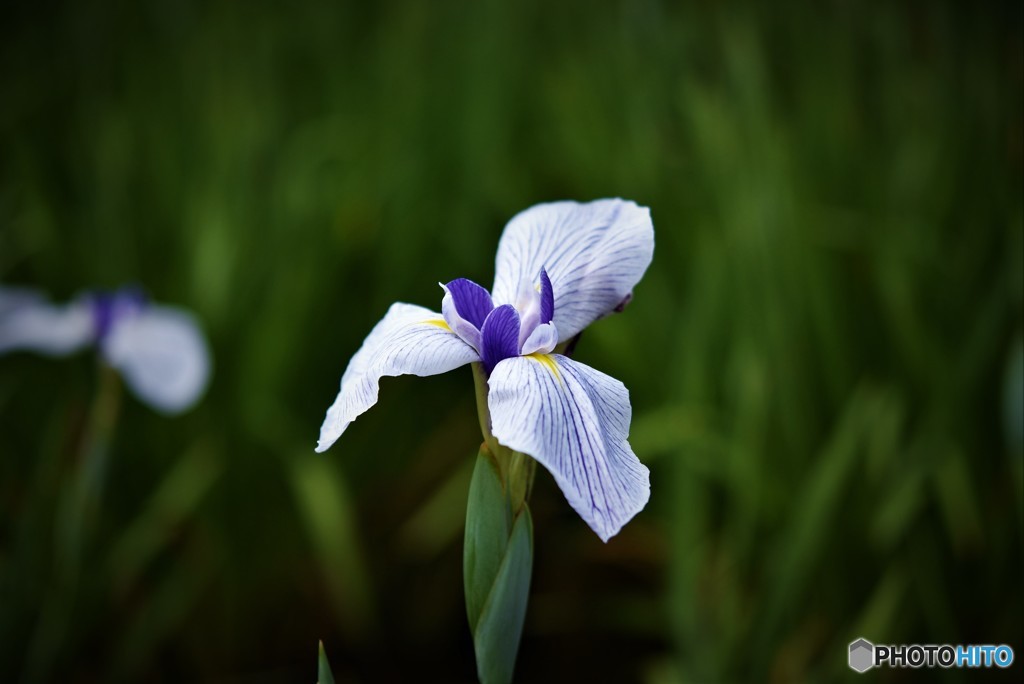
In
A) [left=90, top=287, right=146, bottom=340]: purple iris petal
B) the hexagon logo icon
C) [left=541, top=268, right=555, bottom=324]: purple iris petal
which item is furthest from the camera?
[left=90, top=287, right=146, bottom=340]: purple iris petal

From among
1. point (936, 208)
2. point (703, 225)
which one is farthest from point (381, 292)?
point (936, 208)

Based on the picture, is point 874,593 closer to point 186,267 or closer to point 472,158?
point 472,158

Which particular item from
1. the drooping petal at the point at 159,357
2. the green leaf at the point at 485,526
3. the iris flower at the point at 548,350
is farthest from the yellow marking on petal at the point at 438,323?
the drooping petal at the point at 159,357

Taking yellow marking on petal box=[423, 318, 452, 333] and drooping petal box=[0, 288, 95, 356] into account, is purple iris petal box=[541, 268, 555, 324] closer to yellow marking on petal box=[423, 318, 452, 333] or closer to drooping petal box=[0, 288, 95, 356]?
yellow marking on petal box=[423, 318, 452, 333]

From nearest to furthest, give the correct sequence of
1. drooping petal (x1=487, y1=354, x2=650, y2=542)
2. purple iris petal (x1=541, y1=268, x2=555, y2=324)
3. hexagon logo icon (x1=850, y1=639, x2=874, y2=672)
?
drooping petal (x1=487, y1=354, x2=650, y2=542) < purple iris petal (x1=541, y1=268, x2=555, y2=324) < hexagon logo icon (x1=850, y1=639, x2=874, y2=672)

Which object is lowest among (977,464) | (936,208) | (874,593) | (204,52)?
(874,593)

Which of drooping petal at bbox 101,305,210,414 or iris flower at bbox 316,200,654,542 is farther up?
iris flower at bbox 316,200,654,542

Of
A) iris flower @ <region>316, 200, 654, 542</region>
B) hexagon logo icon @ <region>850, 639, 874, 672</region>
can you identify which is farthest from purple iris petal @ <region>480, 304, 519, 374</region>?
hexagon logo icon @ <region>850, 639, 874, 672</region>
